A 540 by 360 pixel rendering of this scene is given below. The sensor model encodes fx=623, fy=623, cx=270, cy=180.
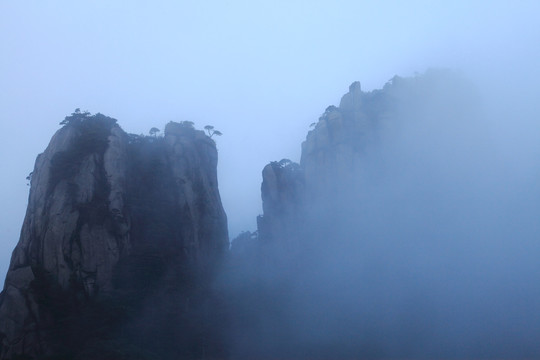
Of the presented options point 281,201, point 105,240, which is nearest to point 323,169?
point 281,201

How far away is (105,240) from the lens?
152ft

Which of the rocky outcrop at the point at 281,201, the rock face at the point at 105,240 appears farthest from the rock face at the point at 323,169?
the rock face at the point at 105,240

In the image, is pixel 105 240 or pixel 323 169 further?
pixel 323 169

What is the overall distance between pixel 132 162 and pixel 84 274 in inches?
492

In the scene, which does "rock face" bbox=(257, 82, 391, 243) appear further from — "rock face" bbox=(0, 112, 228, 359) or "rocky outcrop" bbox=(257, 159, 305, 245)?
"rock face" bbox=(0, 112, 228, 359)

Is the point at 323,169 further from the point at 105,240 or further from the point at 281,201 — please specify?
the point at 105,240

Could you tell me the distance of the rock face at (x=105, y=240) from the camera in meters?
41.6

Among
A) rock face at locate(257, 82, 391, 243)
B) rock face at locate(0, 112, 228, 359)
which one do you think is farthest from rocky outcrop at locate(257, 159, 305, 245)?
rock face at locate(0, 112, 228, 359)

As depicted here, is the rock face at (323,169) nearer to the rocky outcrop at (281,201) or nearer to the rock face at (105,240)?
the rocky outcrop at (281,201)

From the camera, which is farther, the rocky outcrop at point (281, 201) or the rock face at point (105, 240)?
the rocky outcrop at point (281, 201)

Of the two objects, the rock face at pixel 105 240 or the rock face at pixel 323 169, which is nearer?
the rock face at pixel 105 240

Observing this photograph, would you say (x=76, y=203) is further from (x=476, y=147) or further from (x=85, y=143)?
(x=476, y=147)

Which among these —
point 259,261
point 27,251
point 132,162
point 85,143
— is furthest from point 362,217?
point 27,251

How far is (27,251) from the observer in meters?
45.7
